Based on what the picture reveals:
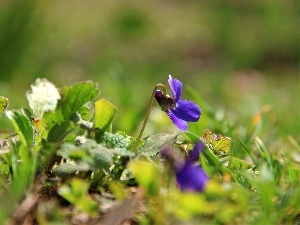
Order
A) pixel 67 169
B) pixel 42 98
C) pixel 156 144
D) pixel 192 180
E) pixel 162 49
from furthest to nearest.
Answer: pixel 162 49
pixel 42 98
pixel 156 144
pixel 67 169
pixel 192 180

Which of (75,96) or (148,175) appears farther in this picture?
(75,96)

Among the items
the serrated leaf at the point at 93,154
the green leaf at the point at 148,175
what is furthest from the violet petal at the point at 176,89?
the green leaf at the point at 148,175

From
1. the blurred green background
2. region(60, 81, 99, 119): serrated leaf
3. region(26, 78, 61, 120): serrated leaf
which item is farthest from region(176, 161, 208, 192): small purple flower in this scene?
the blurred green background

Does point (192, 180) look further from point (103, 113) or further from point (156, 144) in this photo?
point (103, 113)

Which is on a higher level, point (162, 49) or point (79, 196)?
point (79, 196)

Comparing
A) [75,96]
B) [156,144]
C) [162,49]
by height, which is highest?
[75,96]

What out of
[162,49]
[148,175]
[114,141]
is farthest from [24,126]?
[162,49]

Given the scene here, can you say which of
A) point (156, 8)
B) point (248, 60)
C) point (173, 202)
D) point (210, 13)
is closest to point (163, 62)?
point (248, 60)

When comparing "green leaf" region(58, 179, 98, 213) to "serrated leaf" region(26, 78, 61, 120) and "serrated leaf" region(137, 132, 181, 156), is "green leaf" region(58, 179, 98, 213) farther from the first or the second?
"serrated leaf" region(26, 78, 61, 120)
